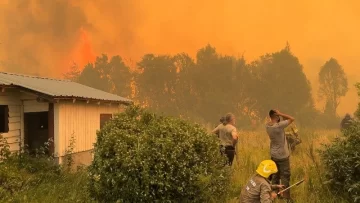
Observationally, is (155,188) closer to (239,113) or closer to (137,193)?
(137,193)

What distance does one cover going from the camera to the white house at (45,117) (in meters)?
12.2

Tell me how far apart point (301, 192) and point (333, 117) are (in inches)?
2329

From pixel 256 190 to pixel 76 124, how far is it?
9.52m

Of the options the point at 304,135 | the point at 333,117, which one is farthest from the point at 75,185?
the point at 333,117

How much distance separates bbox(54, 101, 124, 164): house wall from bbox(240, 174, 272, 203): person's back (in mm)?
8312

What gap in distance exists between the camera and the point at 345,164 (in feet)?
26.5

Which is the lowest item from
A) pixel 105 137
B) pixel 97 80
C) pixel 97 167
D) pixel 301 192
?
pixel 301 192

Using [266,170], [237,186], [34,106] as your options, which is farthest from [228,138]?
[34,106]

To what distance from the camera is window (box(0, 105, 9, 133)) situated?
12.1 metres

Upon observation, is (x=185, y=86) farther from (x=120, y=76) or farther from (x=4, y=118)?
(x=4, y=118)

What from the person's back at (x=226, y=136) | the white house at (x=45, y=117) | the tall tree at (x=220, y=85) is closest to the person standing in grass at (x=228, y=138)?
the person's back at (x=226, y=136)

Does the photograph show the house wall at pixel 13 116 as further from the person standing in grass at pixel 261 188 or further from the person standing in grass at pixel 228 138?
the person standing in grass at pixel 261 188

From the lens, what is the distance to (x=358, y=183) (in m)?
7.71

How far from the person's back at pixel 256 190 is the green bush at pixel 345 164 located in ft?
9.75
